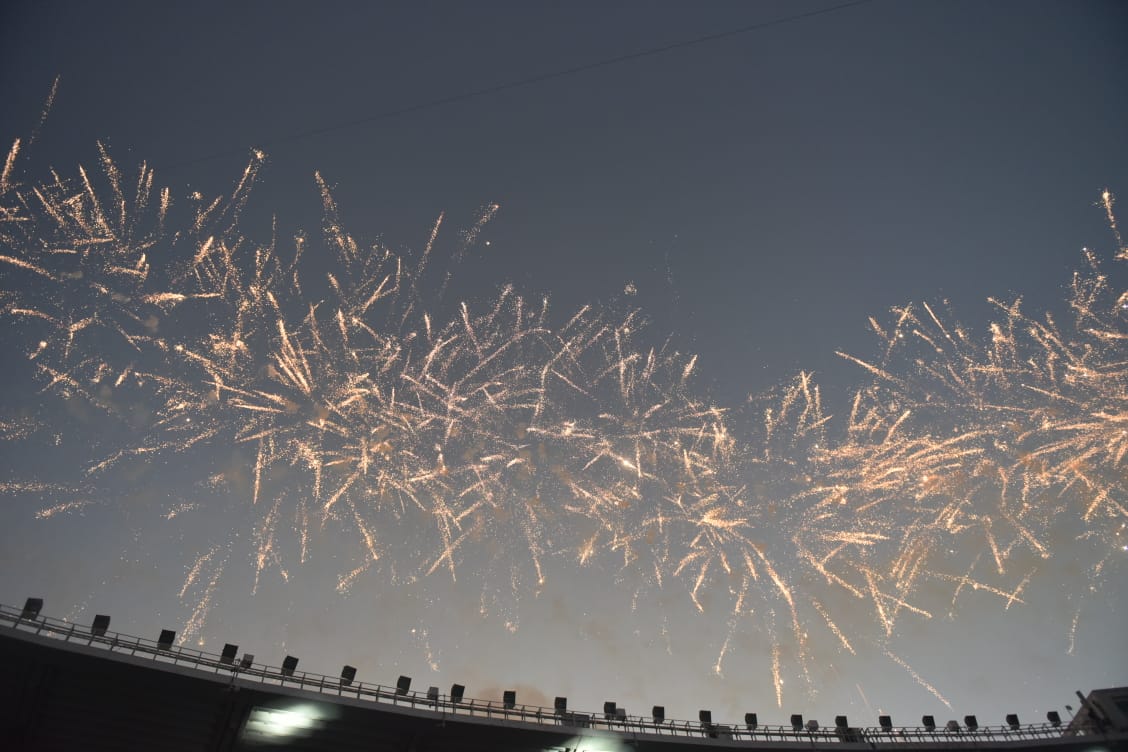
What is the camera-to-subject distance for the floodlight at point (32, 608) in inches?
878

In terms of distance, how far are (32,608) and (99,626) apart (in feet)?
6.93

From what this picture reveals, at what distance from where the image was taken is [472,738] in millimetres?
27328

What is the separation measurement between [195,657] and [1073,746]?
40.9 m

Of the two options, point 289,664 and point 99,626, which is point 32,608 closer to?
point 99,626

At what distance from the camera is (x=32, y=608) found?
22.7 meters

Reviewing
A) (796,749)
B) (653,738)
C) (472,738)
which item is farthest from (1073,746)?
(472,738)

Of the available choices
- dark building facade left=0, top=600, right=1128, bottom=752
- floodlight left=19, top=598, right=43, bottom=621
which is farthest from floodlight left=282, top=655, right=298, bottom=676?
floodlight left=19, top=598, right=43, bottom=621

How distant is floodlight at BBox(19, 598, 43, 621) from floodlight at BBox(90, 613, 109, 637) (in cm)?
170

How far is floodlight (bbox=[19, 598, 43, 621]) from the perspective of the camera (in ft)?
73.1

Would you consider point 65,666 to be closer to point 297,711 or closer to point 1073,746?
point 297,711

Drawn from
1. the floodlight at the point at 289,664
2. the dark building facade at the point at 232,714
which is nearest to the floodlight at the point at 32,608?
the dark building facade at the point at 232,714

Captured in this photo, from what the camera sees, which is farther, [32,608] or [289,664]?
[289,664]

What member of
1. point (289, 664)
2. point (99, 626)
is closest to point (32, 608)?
point (99, 626)

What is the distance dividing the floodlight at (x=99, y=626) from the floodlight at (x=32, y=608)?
5.58 feet
